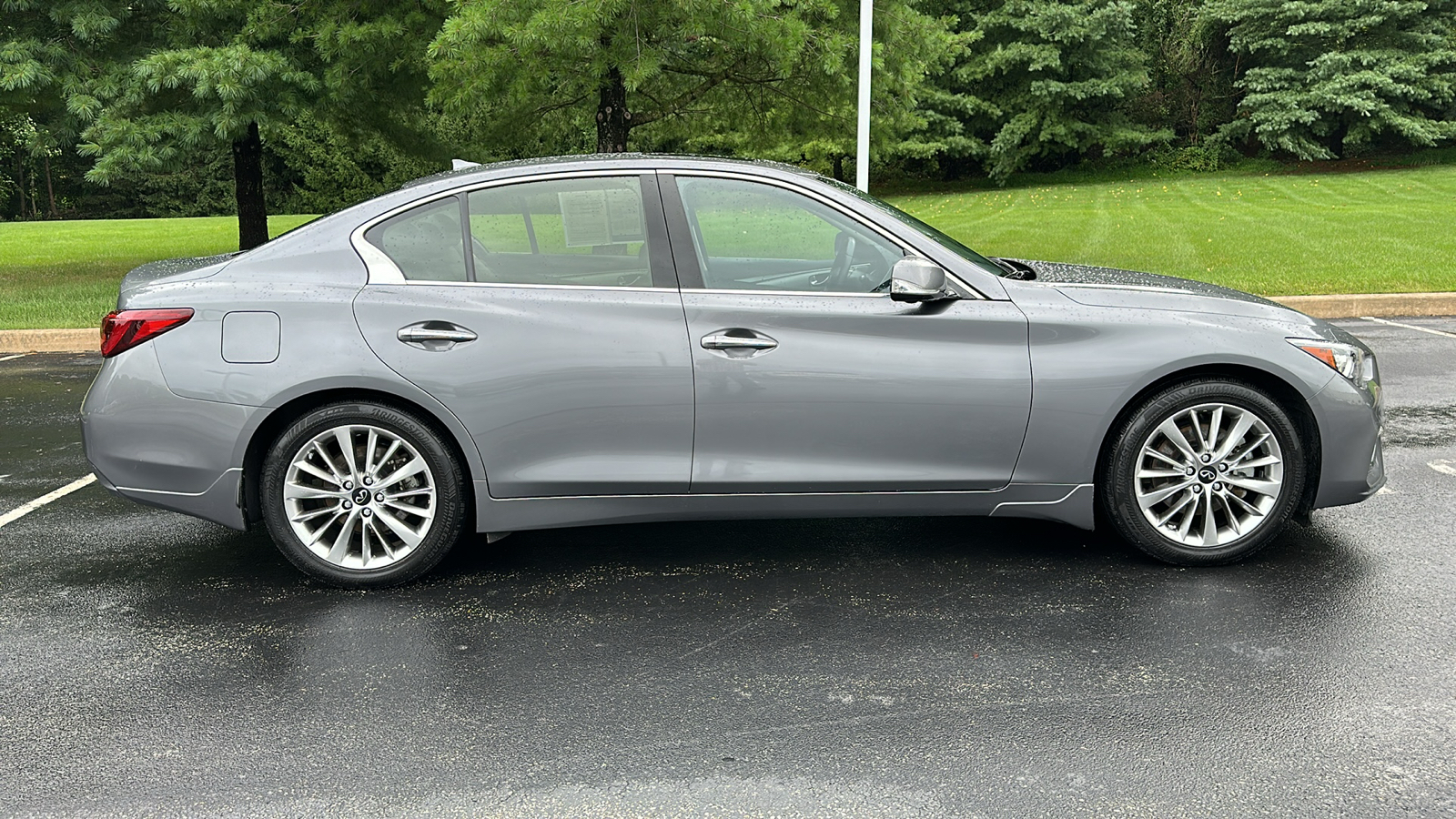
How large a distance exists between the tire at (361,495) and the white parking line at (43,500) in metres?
1.91

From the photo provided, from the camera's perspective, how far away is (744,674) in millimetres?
3740

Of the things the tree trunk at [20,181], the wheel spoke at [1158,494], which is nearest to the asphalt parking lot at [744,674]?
the wheel spoke at [1158,494]

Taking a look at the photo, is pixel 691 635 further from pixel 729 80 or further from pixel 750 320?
pixel 729 80

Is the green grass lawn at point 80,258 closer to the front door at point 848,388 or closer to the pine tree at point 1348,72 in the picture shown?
the front door at point 848,388

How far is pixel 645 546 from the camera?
16.7 feet

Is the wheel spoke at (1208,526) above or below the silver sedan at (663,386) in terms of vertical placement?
below

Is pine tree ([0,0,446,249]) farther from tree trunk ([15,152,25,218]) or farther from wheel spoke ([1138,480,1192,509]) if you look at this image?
tree trunk ([15,152,25,218])

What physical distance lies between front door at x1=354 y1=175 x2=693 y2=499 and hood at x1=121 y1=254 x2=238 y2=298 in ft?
2.24

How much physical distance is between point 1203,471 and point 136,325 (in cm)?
403

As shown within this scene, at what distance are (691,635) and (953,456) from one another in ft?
3.93

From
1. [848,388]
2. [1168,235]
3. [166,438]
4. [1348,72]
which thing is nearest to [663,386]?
[848,388]

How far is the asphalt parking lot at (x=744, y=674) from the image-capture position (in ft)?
10.0

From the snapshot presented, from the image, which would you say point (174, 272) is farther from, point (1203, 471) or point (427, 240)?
point (1203, 471)

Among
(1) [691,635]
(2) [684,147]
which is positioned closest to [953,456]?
(1) [691,635]
